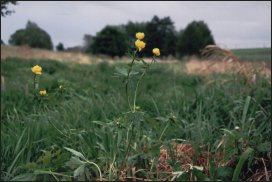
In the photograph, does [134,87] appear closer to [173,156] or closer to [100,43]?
[173,156]

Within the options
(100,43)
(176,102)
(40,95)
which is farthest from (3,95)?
(100,43)

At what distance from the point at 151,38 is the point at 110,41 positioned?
22.9 ft

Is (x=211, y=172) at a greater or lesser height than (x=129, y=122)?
lesser

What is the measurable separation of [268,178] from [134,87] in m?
0.75

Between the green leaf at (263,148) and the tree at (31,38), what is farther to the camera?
the tree at (31,38)

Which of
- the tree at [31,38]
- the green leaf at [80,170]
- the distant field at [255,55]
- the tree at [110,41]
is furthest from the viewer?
the tree at [31,38]

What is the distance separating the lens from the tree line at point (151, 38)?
4203 centimetres

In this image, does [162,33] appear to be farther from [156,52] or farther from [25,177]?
[25,177]

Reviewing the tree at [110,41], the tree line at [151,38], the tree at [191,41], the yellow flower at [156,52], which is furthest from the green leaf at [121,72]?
the tree at [191,41]

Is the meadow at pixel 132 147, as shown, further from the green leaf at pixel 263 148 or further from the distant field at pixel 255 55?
the distant field at pixel 255 55

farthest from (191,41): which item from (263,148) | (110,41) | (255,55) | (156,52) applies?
(156,52)

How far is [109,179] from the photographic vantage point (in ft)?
5.78

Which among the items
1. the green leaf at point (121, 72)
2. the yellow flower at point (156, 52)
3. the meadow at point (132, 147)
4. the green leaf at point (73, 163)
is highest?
the yellow flower at point (156, 52)

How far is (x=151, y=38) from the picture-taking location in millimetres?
47312
